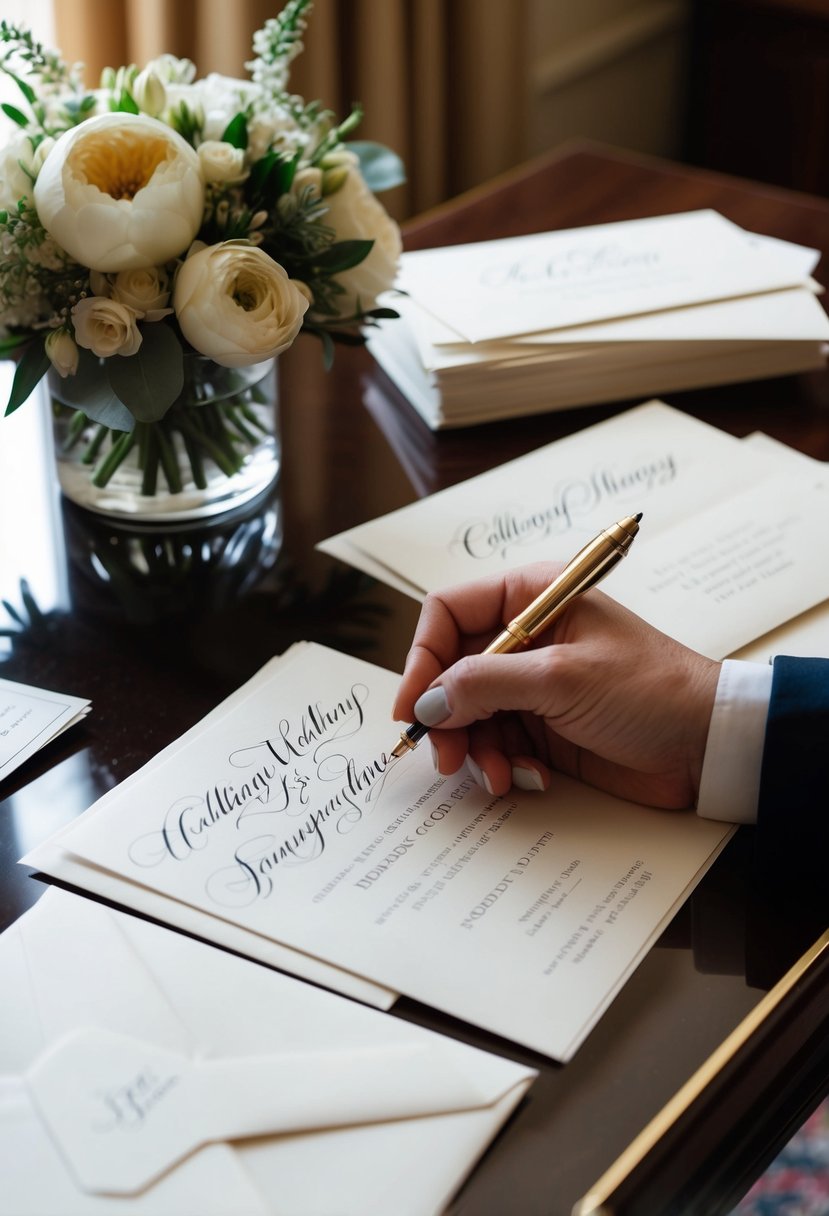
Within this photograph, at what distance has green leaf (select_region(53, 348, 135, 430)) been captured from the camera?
0.84 m

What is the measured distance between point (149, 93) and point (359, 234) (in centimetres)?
18

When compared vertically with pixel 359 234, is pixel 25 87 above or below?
above

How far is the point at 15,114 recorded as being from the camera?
35.2 inches

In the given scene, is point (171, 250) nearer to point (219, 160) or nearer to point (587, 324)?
point (219, 160)

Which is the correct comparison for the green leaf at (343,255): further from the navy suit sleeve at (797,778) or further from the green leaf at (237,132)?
the navy suit sleeve at (797,778)

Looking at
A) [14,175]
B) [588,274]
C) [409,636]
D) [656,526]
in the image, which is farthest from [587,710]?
[588,274]

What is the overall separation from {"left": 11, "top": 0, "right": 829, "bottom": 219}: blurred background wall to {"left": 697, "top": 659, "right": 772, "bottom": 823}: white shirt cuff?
1.58 meters

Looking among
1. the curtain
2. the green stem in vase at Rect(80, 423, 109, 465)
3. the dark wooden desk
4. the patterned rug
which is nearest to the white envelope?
the dark wooden desk

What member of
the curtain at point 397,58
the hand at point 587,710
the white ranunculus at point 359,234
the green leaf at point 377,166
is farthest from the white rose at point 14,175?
the curtain at point 397,58

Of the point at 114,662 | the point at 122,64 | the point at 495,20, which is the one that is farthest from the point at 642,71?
the point at 114,662

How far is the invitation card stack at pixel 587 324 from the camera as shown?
1151 millimetres

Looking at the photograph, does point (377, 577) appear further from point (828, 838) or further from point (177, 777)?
point (828, 838)

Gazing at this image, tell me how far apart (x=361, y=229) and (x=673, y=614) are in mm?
372

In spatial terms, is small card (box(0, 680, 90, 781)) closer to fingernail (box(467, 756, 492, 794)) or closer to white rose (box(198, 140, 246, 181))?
fingernail (box(467, 756, 492, 794))
